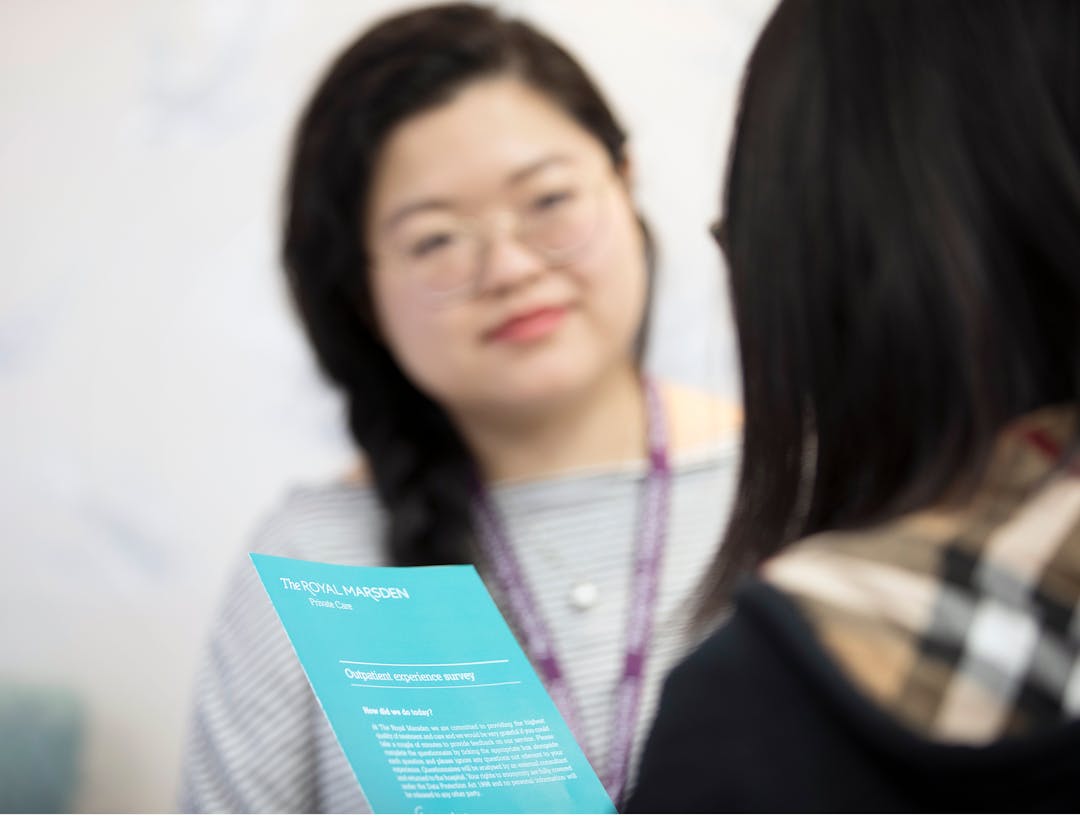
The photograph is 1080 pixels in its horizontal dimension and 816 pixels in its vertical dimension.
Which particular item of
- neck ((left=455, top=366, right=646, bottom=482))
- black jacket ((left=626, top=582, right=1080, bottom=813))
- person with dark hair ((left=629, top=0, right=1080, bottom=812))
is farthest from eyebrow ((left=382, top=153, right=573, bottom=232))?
black jacket ((left=626, top=582, right=1080, bottom=813))

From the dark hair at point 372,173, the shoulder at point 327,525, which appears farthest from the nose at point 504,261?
the shoulder at point 327,525

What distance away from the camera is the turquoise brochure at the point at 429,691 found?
518mm

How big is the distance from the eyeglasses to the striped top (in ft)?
0.64

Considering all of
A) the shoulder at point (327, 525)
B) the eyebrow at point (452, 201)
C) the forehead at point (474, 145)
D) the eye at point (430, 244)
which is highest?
the forehead at point (474, 145)

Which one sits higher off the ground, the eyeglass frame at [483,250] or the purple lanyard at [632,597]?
the eyeglass frame at [483,250]

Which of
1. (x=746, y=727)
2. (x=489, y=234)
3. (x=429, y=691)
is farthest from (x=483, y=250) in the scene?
(x=746, y=727)

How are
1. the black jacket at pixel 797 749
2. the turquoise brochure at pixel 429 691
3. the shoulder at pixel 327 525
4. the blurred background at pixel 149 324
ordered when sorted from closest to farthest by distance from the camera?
the black jacket at pixel 797 749 → the turquoise brochure at pixel 429 691 → the shoulder at pixel 327 525 → the blurred background at pixel 149 324

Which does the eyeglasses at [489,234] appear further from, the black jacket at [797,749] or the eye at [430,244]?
the black jacket at [797,749]

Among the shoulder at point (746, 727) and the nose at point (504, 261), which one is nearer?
the shoulder at point (746, 727)

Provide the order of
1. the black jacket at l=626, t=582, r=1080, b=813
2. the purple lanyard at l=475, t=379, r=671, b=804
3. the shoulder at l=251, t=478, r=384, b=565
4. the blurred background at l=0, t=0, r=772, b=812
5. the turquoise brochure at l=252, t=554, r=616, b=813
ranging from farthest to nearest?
the blurred background at l=0, t=0, r=772, b=812
the shoulder at l=251, t=478, r=384, b=565
the purple lanyard at l=475, t=379, r=671, b=804
the turquoise brochure at l=252, t=554, r=616, b=813
the black jacket at l=626, t=582, r=1080, b=813

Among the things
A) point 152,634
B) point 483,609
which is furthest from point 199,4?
point 483,609

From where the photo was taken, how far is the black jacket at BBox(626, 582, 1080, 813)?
39 centimetres

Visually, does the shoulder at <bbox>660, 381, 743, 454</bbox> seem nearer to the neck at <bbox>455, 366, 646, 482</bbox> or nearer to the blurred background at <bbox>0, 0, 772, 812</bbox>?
the neck at <bbox>455, 366, 646, 482</bbox>

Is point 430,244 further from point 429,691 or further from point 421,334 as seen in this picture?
point 429,691
